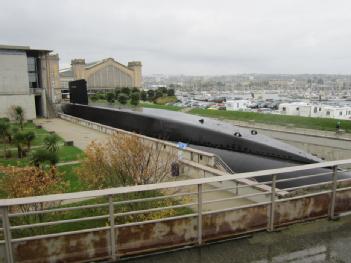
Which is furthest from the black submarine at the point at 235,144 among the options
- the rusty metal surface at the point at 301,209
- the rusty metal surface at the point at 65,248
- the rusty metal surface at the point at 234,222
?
the rusty metal surface at the point at 65,248

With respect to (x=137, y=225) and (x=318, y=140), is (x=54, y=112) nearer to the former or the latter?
(x=318, y=140)

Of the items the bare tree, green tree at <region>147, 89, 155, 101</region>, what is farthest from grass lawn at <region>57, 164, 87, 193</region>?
green tree at <region>147, 89, 155, 101</region>

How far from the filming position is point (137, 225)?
4.45 m

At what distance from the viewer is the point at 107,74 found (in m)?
117

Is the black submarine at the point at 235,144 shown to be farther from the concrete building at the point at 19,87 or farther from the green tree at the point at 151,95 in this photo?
the green tree at the point at 151,95

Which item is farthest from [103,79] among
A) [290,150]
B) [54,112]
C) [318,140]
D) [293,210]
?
[293,210]

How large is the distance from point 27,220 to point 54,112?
1542 inches

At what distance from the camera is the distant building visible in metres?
44.8

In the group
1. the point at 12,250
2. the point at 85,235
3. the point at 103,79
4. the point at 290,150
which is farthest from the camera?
the point at 103,79

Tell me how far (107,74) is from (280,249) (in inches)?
4628

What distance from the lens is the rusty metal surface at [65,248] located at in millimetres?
4094

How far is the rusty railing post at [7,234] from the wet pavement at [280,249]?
150 centimetres

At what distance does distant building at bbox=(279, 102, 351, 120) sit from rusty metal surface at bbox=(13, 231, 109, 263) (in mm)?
46137

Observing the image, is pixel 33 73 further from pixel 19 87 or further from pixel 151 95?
pixel 151 95
